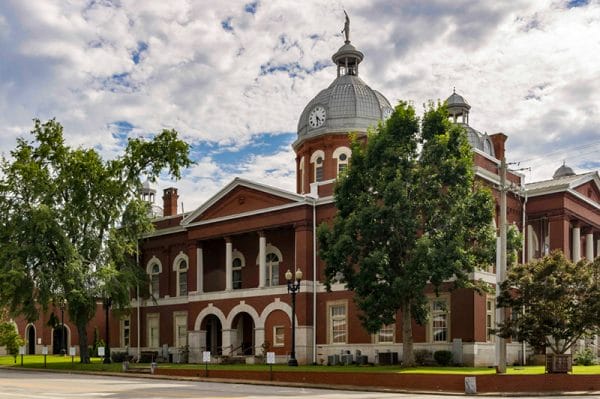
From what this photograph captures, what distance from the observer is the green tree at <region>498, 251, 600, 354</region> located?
105ft

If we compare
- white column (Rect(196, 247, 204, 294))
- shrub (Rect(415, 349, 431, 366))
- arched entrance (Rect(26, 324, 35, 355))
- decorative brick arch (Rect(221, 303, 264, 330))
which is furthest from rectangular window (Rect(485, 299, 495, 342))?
arched entrance (Rect(26, 324, 35, 355))

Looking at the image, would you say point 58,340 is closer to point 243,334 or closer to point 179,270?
point 179,270

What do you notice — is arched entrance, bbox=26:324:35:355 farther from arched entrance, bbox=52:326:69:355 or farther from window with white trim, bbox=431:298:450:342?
window with white trim, bbox=431:298:450:342

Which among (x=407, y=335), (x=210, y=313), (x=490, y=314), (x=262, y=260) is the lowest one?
(x=210, y=313)

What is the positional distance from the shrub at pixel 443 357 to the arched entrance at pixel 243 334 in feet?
52.7

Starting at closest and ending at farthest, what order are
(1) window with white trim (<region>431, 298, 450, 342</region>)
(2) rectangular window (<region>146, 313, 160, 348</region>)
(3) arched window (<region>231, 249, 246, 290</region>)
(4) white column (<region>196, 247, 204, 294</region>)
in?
(1) window with white trim (<region>431, 298, 450, 342</region>)
(3) arched window (<region>231, 249, 246, 290</region>)
(4) white column (<region>196, 247, 204, 294</region>)
(2) rectangular window (<region>146, 313, 160, 348</region>)

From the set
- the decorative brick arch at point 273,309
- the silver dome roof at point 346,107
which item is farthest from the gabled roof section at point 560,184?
the decorative brick arch at point 273,309

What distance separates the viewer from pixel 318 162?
5494cm

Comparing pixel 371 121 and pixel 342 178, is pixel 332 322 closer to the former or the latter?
pixel 342 178

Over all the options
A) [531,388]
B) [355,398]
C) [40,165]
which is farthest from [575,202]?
[40,165]

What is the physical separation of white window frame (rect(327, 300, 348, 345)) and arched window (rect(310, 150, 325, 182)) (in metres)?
11.2

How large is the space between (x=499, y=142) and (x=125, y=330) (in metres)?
32.6

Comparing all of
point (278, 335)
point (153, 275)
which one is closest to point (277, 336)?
point (278, 335)

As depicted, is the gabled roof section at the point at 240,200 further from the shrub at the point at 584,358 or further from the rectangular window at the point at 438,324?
the shrub at the point at 584,358
